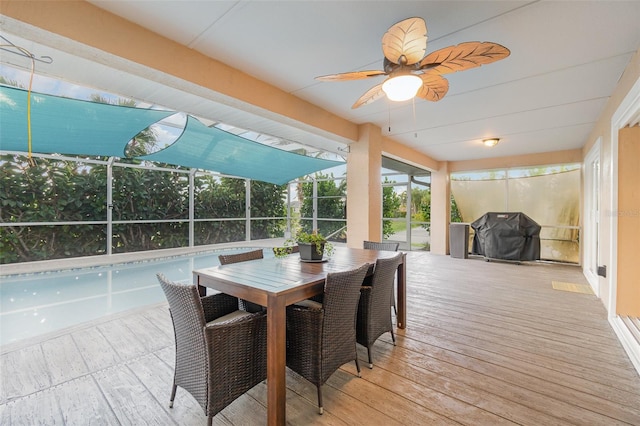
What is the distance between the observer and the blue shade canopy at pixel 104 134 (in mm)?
3100

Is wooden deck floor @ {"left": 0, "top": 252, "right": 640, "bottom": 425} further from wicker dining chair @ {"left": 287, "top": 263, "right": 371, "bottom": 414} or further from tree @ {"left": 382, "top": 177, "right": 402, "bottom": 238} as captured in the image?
tree @ {"left": 382, "top": 177, "right": 402, "bottom": 238}

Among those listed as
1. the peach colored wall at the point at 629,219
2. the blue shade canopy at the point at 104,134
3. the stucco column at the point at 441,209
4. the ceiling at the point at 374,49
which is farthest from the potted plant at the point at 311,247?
the stucco column at the point at 441,209

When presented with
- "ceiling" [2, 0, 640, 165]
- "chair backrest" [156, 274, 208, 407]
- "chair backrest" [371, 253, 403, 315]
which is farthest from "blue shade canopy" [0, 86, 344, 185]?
"chair backrest" [371, 253, 403, 315]

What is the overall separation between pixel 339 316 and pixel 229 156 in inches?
166

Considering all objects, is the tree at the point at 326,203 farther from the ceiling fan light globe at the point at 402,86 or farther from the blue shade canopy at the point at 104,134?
the ceiling fan light globe at the point at 402,86

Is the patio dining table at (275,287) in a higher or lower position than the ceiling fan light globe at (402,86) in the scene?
lower

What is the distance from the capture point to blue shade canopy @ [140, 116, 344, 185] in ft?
14.2

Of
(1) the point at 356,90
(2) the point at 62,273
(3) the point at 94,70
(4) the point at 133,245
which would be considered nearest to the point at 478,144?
(1) the point at 356,90

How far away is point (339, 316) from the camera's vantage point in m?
1.91

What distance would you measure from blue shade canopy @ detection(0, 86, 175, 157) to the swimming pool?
7.47 ft

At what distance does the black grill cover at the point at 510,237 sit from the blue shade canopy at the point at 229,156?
4200mm

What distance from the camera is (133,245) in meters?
7.10

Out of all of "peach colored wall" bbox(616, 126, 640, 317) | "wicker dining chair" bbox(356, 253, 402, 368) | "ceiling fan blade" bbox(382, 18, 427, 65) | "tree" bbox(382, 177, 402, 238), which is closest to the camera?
"ceiling fan blade" bbox(382, 18, 427, 65)

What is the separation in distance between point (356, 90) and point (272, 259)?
2216mm
